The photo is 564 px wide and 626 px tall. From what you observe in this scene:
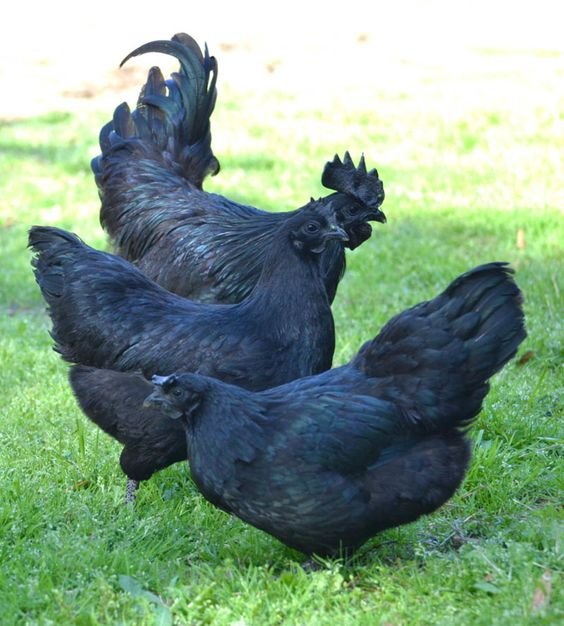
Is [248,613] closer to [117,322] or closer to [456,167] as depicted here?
[117,322]

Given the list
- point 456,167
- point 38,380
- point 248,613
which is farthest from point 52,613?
point 456,167

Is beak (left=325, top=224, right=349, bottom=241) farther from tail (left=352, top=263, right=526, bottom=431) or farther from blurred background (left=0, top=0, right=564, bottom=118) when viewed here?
blurred background (left=0, top=0, right=564, bottom=118)

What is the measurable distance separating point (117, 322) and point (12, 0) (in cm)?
2064

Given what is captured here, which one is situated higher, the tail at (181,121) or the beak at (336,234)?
the tail at (181,121)

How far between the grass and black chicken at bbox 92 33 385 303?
43.8 inches

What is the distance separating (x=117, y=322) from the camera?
5277 mm

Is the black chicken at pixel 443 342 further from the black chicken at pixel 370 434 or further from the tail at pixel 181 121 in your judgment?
the tail at pixel 181 121

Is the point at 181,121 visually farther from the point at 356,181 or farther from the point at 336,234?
the point at 336,234

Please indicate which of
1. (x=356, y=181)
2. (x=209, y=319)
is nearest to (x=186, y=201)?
(x=356, y=181)

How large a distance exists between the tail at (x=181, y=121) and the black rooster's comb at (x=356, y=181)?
1581 mm

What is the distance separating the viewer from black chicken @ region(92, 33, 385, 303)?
5758 millimetres

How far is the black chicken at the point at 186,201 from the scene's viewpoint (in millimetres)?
5758

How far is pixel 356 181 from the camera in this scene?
5.68 m

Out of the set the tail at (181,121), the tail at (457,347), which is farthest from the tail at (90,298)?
the tail at (181,121)
